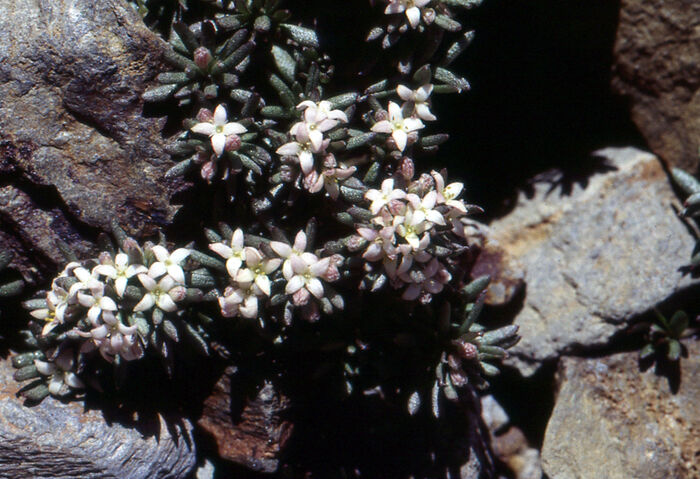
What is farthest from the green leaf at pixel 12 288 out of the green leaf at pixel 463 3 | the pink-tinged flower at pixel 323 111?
the green leaf at pixel 463 3

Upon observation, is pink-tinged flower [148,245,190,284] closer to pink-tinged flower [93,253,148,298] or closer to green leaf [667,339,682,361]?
pink-tinged flower [93,253,148,298]

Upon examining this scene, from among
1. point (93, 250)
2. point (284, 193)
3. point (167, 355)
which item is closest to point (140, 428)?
point (167, 355)

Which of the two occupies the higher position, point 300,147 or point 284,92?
point 284,92

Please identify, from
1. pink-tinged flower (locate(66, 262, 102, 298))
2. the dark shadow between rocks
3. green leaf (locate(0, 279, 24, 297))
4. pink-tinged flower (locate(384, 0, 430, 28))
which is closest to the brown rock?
pink-tinged flower (locate(66, 262, 102, 298))

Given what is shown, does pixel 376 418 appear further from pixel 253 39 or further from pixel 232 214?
pixel 253 39

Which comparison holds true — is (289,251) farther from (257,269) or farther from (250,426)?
(250,426)

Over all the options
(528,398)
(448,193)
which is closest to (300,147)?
(448,193)

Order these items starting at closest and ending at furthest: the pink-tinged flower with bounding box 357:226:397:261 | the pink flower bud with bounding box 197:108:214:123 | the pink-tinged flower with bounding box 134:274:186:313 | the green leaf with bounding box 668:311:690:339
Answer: the pink-tinged flower with bounding box 357:226:397:261
the pink-tinged flower with bounding box 134:274:186:313
the pink flower bud with bounding box 197:108:214:123
the green leaf with bounding box 668:311:690:339
